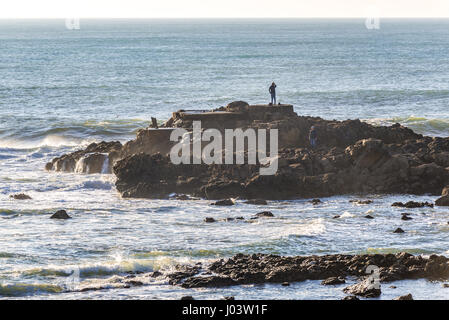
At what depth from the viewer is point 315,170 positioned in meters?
33.5

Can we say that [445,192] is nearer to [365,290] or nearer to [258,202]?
[258,202]

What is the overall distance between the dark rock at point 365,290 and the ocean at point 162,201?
294 mm

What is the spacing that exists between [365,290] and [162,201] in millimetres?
13392

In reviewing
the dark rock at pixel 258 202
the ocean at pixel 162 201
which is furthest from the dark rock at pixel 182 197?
the dark rock at pixel 258 202

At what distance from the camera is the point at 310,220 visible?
29031 mm

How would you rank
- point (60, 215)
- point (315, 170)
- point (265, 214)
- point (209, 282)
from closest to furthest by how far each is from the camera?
point (209, 282) < point (265, 214) < point (60, 215) < point (315, 170)

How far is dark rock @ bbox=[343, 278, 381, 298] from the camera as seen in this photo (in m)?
20.4

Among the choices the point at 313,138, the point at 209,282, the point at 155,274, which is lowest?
the point at 155,274

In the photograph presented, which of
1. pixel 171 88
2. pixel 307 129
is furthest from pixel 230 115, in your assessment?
pixel 171 88

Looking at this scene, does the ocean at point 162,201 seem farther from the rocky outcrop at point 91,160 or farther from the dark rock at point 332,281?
the rocky outcrop at point 91,160

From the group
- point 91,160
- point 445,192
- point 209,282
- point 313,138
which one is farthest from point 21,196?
point 445,192

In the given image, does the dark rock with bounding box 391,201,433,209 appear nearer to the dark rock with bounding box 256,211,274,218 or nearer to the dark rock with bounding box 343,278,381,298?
the dark rock with bounding box 256,211,274,218
